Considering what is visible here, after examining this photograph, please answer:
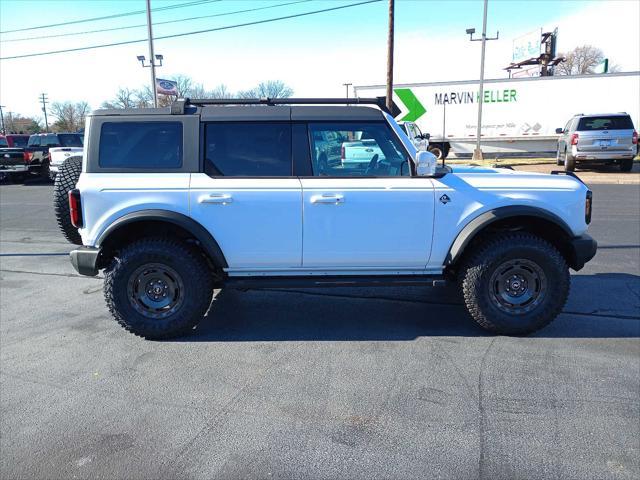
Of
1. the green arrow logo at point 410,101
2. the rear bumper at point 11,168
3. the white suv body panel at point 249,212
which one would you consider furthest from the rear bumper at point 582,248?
the green arrow logo at point 410,101

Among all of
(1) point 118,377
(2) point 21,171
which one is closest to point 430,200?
(1) point 118,377

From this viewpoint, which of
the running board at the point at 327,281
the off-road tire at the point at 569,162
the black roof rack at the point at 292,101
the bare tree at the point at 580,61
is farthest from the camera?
the bare tree at the point at 580,61

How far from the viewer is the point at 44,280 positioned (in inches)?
248

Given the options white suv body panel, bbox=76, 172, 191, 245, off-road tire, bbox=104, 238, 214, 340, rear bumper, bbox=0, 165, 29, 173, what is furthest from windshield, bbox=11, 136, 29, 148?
off-road tire, bbox=104, 238, 214, 340

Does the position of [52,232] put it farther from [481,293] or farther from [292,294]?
[481,293]

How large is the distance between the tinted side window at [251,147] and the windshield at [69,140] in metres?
19.4

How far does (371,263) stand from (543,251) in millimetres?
1467

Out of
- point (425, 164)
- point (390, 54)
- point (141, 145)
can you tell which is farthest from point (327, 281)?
point (390, 54)

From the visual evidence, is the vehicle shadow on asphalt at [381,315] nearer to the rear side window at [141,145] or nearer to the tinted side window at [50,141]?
the rear side window at [141,145]

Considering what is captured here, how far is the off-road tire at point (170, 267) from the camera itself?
166 inches

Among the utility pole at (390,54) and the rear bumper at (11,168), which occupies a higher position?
the utility pole at (390,54)

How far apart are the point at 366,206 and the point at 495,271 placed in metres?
1.26

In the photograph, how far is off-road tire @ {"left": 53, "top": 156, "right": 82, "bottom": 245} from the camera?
4695 mm

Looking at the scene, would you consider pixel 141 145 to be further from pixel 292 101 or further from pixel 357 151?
pixel 357 151
